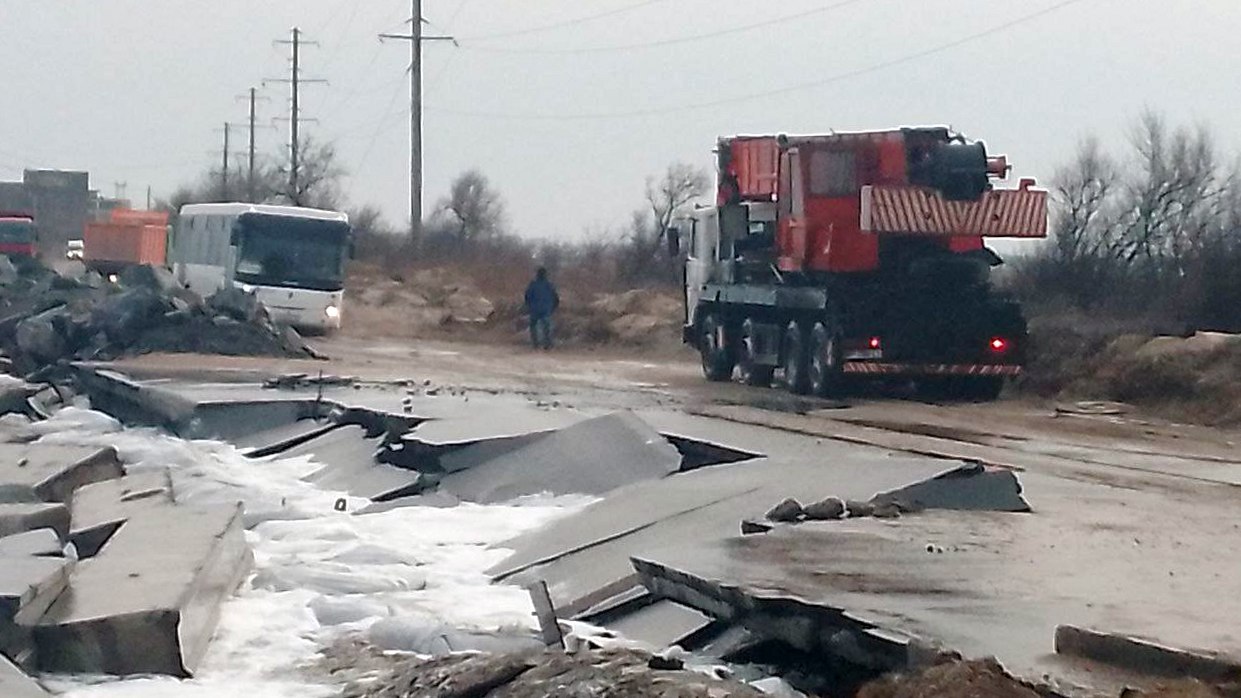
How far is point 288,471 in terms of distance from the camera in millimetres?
16547

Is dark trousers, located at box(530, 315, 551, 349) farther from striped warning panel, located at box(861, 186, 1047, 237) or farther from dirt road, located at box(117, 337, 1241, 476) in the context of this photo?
striped warning panel, located at box(861, 186, 1047, 237)

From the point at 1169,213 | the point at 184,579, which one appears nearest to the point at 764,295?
the point at 184,579

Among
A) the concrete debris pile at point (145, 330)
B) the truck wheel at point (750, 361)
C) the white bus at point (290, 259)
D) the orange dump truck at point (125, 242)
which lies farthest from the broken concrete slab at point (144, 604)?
the orange dump truck at point (125, 242)

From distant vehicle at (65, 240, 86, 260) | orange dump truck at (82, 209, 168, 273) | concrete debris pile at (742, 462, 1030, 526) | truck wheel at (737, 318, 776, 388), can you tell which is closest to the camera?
concrete debris pile at (742, 462, 1030, 526)

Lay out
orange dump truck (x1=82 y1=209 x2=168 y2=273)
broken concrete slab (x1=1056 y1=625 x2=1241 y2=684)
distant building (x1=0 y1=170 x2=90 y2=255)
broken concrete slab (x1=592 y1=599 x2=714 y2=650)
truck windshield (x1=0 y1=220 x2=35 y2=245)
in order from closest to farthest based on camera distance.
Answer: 1. broken concrete slab (x1=1056 y1=625 x2=1241 y2=684)
2. broken concrete slab (x1=592 y1=599 x2=714 y2=650)
3. truck windshield (x1=0 y1=220 x2=35 y2=245)
4. orange dump truck (x1=82 y1=209 x2=168 y2=273)
5. distant building (x1=0 y1=170 x2=90 y2=255)

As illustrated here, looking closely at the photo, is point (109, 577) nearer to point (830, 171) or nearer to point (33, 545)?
point (33, 545)

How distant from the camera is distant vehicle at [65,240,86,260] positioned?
81406 millimetres

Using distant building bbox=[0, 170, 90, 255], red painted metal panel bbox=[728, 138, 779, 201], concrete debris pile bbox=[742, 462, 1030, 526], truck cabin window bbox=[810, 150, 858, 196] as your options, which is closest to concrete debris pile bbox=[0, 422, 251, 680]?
concrete debris pile bbox=[742, 462, 1030, 526]

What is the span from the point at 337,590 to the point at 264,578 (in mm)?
525

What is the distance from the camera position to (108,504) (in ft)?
40.8

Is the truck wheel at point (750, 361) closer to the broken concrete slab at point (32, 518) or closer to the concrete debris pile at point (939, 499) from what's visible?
the concrete debris pile at point (939, 499)

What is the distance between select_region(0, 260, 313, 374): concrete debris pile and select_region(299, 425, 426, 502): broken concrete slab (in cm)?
1048

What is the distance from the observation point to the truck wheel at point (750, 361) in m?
25.0

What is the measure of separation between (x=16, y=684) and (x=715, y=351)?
19744 mm
